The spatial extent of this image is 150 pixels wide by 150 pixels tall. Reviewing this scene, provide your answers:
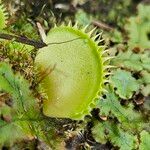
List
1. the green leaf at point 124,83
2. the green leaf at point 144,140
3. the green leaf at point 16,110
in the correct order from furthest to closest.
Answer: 1. the green leaf at point 124,83
2. the green leaf at point 144,140
3. the green leaf at point 16,110

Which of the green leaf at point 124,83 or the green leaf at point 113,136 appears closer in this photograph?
the green leaf at point 113,136

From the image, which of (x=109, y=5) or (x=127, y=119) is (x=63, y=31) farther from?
(x=109, y=5)

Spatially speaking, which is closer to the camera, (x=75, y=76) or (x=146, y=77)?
(x=75, y=76)

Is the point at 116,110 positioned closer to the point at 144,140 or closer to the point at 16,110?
the point at 144,140

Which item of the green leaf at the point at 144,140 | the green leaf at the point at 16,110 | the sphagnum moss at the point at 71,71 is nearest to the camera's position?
the green leaf at the point at 16,110

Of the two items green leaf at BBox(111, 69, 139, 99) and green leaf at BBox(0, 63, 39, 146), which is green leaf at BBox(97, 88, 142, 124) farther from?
green leaf at BBox(0, 63, 39, 146)

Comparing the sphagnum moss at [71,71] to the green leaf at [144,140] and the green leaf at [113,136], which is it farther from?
the green leaf at [144,140]

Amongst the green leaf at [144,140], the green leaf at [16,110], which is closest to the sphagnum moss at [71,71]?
the green leaf at [16,110]

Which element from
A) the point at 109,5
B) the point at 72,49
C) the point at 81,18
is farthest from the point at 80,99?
the point at 109,5

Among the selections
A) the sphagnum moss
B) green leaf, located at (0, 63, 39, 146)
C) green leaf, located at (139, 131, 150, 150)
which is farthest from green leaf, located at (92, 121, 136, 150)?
green leaf, located at (0, 63, 39, 146)
